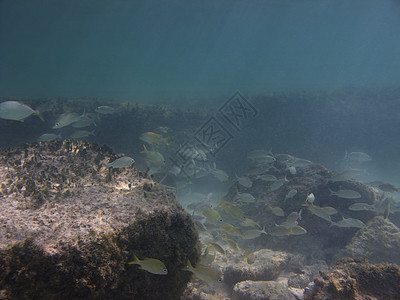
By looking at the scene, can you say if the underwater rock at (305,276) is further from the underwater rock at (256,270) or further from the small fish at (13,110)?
the small fish at (13,110)

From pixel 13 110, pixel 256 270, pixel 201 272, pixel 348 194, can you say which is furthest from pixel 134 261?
pixel 348 194

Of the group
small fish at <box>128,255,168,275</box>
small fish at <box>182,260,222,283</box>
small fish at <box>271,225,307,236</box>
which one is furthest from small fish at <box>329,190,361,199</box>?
small fish at <box>128,255,168,275</box>

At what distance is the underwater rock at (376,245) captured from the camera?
5234mm

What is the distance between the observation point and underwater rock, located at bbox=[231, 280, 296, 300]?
128 inches

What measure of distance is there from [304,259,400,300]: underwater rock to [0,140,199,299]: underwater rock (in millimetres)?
1803

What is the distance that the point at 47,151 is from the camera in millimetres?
3592

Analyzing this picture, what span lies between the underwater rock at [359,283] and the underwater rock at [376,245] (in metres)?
3.10

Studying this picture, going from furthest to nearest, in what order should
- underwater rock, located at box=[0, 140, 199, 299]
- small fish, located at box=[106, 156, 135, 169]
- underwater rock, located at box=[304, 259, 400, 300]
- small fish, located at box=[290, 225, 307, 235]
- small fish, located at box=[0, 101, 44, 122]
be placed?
small fish, located at box=[290, 225, 307, 235] < small fish, located at box=[0, 101, 44, 122] < small fish, located at box=[106, 156, 135, 169] < underwater rock, located at box=[304, 259, 400, 300] < underwater rock, located at box=[0, 140, 199, 299]

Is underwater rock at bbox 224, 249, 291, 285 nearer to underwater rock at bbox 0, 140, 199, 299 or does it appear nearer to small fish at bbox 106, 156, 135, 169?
underwater rock at bbox 0, 140, 199, 299

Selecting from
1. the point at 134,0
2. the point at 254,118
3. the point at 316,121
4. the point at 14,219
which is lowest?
the point at 14,219

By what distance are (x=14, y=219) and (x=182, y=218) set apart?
1666 mm

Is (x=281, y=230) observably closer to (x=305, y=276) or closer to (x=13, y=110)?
(x=305, y=276)

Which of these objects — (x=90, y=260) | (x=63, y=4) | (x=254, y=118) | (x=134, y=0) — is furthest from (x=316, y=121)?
(x=63, y=4)

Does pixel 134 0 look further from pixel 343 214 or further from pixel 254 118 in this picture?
pixel 343 214
